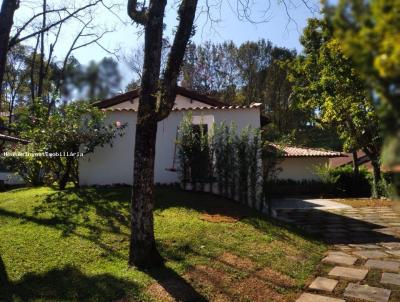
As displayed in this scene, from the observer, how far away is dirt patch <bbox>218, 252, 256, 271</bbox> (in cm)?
638

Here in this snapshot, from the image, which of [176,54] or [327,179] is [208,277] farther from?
[327,179]

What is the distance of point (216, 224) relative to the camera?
28.7ft

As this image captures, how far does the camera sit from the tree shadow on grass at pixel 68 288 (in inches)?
200

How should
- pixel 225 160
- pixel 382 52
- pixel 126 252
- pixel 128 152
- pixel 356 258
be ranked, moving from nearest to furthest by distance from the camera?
pixel 382 52 → pixel 126 252 → pixel 356 258 → pixel 225 160 → pixel 128 152

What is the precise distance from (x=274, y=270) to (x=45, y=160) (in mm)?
8949

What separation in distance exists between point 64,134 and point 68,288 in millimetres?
7424

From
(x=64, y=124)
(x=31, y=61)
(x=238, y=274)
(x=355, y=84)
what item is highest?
(x=31, y=61)

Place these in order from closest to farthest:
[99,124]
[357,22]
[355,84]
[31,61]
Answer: [357,22]
[99,124]
[355,84]
[31,61]

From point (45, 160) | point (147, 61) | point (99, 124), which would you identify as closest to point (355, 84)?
point (99, 124)

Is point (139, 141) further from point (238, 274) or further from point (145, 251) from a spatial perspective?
point (238, 274)

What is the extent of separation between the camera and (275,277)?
606 cm

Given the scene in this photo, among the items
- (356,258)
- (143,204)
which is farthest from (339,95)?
(143,204)

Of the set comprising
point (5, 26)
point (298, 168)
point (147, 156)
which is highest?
point (5, 26)

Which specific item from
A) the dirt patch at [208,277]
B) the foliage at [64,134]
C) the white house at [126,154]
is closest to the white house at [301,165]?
the white house at [126,154]
